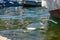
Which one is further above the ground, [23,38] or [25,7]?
[23,38]

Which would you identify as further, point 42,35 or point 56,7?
point 56,7

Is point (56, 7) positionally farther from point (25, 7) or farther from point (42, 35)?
point (25, 7)

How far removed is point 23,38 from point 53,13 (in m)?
14.3

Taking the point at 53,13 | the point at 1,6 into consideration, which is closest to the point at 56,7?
the point at 53,13

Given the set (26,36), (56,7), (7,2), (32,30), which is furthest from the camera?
(7,2)

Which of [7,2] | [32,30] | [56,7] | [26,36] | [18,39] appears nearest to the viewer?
[18,39]

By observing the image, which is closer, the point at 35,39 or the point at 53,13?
the point at 35,39

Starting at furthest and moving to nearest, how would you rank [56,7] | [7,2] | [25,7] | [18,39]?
1. [7,2]
2. [25,7]
3. [56,7]
4. [18,39]

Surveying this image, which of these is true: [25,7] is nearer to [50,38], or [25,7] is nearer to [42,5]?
[42,5]

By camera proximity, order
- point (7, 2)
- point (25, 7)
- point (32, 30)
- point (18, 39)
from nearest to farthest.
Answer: point (18, 39) < point (32, 30) < point (25, 7) < point (7, 2)

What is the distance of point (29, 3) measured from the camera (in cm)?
5462

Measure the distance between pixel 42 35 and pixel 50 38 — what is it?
1449mm

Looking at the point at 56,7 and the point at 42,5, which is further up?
the point at 56,7

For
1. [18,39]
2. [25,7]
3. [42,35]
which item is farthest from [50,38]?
[25,7]
